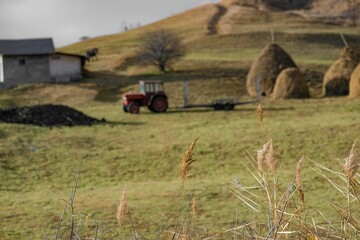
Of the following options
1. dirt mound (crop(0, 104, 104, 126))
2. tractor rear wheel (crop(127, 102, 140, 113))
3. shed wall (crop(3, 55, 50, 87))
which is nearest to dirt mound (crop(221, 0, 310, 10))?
shed wall (crop(3, 55, 50, 87))

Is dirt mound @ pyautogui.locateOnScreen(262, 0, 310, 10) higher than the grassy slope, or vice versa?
dirt mound @ pyautogui.locateOnScreen(262, 0, 310, 10)

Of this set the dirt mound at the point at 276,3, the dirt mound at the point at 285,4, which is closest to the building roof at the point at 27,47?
the dirt mound at the point at 276,3

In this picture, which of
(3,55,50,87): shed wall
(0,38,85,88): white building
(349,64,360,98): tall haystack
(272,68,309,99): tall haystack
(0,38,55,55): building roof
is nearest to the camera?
(349,64,360,98): tall haystack

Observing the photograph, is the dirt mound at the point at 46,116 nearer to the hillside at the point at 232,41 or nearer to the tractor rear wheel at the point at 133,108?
the tractor rear wheel at the point at 133,108

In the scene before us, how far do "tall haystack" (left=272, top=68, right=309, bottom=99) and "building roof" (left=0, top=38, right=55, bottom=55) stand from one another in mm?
18252

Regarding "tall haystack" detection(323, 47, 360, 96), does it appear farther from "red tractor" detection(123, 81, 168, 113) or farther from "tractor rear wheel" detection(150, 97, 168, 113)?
"tractor rear wheel" detection(150, 97, 168, 113)

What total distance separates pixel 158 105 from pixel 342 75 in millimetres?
10271

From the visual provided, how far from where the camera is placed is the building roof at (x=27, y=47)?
4741cm

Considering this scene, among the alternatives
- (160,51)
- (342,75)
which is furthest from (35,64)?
(342,75)

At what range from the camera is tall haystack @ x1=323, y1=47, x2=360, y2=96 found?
35.0 metres

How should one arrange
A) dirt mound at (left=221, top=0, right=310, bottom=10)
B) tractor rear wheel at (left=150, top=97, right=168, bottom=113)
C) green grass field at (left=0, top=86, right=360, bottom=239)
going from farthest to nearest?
1. dirt mound at (left=221, top=0, right=310, bottom=10)
2. tractor rear wheel at (left=150, top=97, right=168, bottom=113)
3. green grass field at (left=0, top=86, right=360, bottom=239)

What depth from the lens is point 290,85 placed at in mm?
34406

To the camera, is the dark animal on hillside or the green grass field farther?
the dark animal on hillside

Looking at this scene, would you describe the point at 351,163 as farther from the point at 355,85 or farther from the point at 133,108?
the point at 355,85
